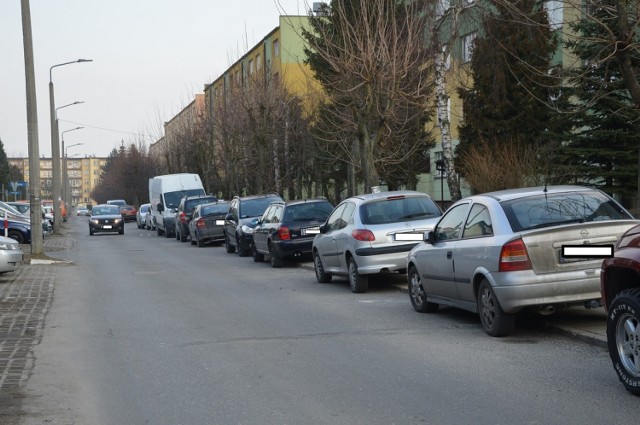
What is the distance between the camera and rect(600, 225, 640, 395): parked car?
22.3ft

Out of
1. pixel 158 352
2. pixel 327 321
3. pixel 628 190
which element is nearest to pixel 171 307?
pixel 327 321

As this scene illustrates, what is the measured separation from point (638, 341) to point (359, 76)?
17929 mm

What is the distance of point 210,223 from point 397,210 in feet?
A: 62.2

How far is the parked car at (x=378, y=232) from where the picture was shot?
14.5 m

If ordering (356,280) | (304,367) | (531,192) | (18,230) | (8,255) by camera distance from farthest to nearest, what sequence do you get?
(18,230)
(8,255)
(356,280)
(531,192)
(304,367)

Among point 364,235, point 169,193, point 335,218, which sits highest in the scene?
point 169,193

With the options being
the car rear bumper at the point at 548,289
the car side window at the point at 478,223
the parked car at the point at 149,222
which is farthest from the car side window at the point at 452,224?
the parked car at the point at 149,222

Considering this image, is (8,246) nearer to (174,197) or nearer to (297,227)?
(297,227)

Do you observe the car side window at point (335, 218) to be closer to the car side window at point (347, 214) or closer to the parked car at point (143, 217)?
the car side window at point (347, 214)

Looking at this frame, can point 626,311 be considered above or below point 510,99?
below

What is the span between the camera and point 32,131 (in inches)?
997

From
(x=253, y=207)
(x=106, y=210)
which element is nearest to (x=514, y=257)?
(x=253, y=207)

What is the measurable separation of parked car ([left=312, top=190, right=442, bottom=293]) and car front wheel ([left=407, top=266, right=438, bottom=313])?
195 centimetres

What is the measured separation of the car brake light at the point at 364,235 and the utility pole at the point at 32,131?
12.9m
